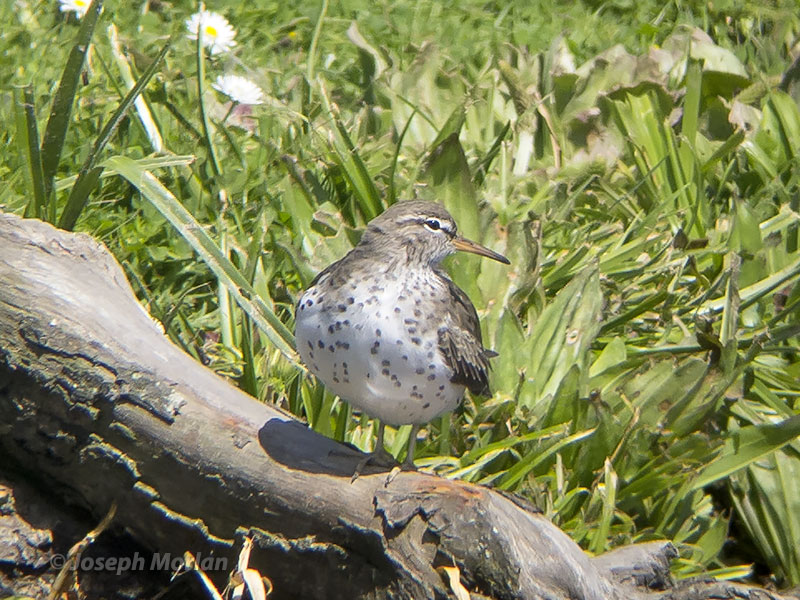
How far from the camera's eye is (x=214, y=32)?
676 cm

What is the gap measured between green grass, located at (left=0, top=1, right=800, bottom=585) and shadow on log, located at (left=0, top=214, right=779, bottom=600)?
0.57 metres

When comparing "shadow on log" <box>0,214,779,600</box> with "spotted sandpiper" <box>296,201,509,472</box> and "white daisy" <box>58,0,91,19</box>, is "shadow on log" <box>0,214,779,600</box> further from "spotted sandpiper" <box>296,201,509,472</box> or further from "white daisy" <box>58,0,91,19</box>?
"white daisy" <box>58,0,91,19</box>

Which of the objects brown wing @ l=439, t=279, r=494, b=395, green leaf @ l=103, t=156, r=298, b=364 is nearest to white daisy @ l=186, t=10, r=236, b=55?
green leaf @ l=103, t=156, r=298, b=364

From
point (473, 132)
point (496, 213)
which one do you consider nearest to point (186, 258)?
point (496, 213)

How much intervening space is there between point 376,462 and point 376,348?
1.58ft

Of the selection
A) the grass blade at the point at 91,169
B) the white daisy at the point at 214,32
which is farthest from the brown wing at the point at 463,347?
the white daisy at the point at 214,32

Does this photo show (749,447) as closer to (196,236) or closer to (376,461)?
(376,461)

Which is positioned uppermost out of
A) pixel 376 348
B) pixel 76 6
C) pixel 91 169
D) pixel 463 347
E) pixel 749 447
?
pixel 76 6

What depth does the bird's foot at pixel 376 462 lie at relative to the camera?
3.70 m

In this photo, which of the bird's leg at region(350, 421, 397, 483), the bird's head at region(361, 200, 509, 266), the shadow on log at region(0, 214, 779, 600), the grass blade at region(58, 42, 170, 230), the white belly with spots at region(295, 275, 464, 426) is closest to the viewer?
the shadow on log at region(0, 214, 779, 600)

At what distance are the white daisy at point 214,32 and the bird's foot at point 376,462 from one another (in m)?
3.53

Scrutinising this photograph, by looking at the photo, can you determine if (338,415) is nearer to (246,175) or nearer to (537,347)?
(537,347)

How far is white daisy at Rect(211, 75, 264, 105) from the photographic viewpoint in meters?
6.05

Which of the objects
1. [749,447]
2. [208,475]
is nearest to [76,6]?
[208,475]
